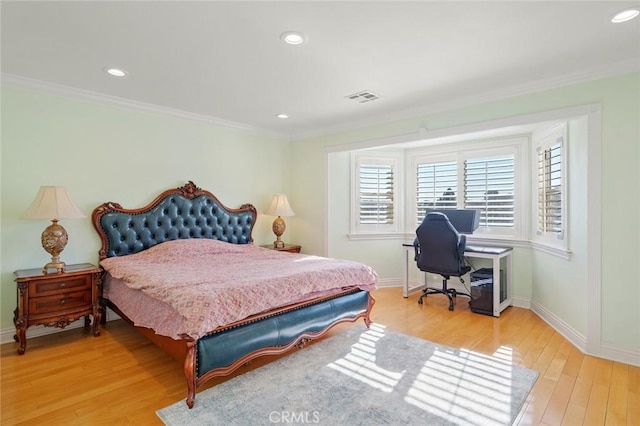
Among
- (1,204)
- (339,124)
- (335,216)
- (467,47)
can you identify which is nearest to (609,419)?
(467,47)

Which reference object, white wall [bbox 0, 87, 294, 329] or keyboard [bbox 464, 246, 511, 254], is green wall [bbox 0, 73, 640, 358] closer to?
Answer: white wall [bbox 0, 87, 294, 329]

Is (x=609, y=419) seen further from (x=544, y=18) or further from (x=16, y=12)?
(x=16, y=12)

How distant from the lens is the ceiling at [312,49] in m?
2.03

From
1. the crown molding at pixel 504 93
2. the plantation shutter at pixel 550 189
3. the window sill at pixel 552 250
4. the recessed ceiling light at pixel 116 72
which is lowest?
the window sill at pixel 552 250

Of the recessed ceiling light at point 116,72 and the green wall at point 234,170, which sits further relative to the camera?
the recessed ceiling light at point 116,72

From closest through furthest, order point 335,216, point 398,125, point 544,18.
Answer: point 544,18, point 398,125, point 335,216

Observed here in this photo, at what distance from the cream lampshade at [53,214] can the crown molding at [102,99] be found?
965mm

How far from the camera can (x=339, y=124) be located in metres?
4.75

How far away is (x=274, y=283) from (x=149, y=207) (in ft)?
7.20

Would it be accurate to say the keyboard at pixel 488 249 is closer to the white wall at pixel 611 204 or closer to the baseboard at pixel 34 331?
the white wall at pixel 611 204

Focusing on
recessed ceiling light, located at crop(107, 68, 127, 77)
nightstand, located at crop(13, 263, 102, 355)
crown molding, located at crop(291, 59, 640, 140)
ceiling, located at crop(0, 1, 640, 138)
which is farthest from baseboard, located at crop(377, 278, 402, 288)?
recessed ceiling light, located at crop(107, 68, 127, 77)

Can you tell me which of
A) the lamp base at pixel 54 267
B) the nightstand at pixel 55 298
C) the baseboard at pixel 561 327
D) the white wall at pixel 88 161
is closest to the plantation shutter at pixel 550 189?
the baseboard at pixel 561 327

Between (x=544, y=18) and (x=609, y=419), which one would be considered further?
(x=544, y=18)

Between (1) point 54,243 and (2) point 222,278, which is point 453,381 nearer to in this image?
(2) point 222,278
